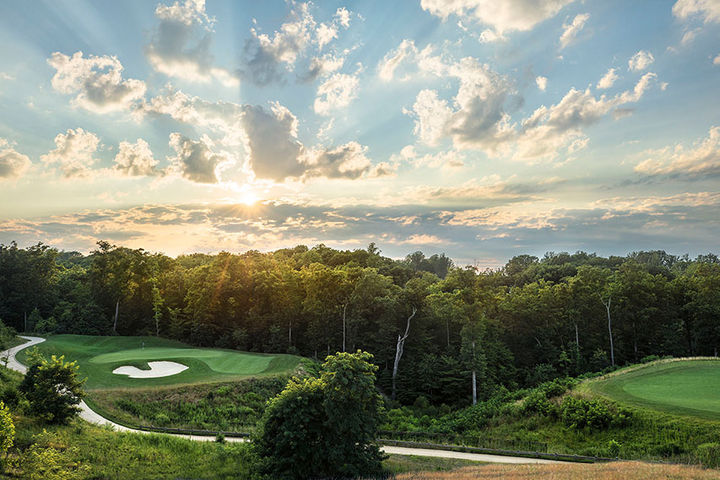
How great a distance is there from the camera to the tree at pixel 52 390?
15.8 metres

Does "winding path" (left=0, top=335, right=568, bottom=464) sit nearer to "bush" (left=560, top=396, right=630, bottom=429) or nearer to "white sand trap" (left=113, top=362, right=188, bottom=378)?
"bush" (left=560, top=396, right=630, bottom=429)

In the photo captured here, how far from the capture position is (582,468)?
44.2 ft

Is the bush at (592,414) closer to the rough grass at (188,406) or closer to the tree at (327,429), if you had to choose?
the tree at (327,429)

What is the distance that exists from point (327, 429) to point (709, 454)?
15.4 meters

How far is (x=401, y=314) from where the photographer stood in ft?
139

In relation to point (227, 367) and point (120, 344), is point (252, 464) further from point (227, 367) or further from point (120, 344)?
point (120, 344)

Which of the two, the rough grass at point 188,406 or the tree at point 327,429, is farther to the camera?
the rough grass at point 188,406

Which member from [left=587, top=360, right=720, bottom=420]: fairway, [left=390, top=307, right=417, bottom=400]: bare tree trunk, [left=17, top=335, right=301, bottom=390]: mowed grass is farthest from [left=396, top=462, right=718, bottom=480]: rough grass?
[left=390, top=307, right=417, bottom=400]: bare tree trunk

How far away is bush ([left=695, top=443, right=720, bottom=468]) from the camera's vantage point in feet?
48.7

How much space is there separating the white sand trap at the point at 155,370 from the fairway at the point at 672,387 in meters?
29.2

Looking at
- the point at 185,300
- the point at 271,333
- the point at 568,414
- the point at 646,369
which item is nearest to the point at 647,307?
the point at 646,369

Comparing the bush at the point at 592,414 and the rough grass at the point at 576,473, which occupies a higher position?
the rough grass at the point at 576,473

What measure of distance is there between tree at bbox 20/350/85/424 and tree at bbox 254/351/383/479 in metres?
8.61

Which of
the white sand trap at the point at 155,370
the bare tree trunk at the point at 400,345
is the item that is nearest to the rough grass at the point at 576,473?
the white sand trap at the point at 155,370
